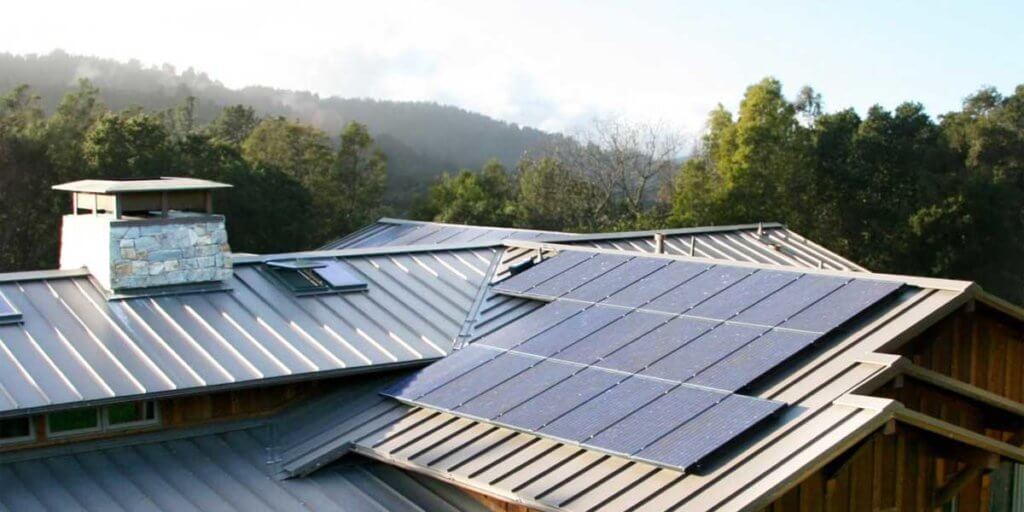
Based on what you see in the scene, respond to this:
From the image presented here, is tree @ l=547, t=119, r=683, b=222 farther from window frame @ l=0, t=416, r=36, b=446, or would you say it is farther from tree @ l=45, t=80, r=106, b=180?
window frame @ l=0, t=416, r=36, b=446

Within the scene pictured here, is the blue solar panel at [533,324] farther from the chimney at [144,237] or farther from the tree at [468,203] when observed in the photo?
the tree at [468,203]

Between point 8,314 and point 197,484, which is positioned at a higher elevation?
point 8,314

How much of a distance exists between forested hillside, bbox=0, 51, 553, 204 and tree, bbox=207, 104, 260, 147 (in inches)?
403

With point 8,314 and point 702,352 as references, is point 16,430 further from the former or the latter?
point 702,352

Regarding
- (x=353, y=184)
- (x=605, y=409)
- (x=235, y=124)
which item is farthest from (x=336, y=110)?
(x=605, y=409)

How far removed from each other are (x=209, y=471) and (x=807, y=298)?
793cm

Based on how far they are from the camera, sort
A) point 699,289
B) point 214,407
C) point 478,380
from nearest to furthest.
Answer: point 478,380 < point 214,407 < point 699,289

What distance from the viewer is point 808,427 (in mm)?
11375

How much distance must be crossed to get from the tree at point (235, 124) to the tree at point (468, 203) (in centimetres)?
1532

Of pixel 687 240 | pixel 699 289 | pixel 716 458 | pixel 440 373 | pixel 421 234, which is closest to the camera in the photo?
pixel 716 458

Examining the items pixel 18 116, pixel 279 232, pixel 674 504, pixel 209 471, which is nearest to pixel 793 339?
pixel 674 504

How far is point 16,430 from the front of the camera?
13320 mm

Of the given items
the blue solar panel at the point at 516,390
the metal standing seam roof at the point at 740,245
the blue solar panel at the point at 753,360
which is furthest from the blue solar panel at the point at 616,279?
the metal standing seam roof at the point at 740,245

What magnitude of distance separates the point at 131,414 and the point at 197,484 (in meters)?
1.53
